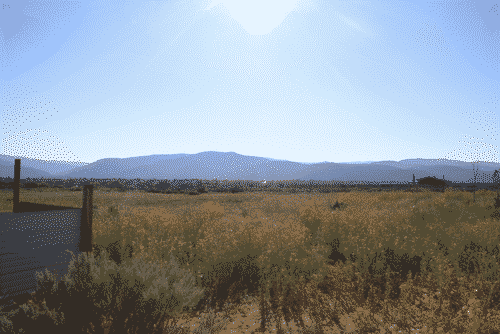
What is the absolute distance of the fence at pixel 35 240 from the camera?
3053 millimetres

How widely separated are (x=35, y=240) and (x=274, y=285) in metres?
3.54

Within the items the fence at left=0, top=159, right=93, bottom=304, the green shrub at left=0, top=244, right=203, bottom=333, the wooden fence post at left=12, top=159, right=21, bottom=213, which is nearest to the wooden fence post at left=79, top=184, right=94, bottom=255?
the fence at left=0, top=159, right=93, bottom=304

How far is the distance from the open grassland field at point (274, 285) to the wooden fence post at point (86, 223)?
290mm

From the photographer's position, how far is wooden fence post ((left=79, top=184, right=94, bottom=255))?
3.86 m

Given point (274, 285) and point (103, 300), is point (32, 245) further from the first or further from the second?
point (274, 285)

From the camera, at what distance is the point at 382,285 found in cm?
459

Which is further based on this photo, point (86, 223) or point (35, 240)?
point (86, 223)

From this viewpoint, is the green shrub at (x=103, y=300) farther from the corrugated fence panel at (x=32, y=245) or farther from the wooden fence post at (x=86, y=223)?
the wooden fence post at (x=86, y=223)

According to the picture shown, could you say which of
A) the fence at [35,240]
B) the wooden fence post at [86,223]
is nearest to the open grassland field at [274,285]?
the fence at [35,240]

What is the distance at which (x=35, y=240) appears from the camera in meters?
3.36

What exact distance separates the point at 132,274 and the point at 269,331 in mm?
1944

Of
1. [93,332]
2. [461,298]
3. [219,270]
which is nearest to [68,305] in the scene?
[93,332]

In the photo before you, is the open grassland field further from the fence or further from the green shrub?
the fence

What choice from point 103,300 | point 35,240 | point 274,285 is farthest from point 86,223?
point 274,285
